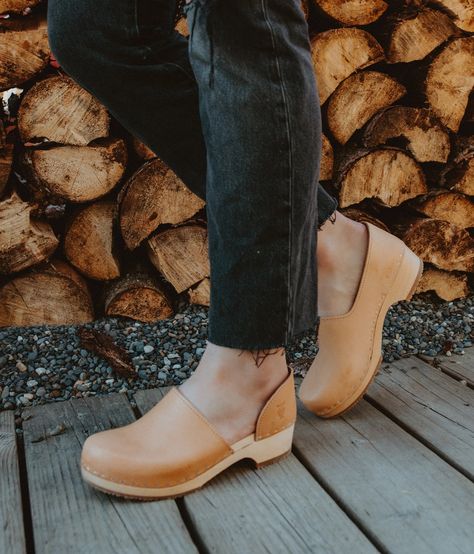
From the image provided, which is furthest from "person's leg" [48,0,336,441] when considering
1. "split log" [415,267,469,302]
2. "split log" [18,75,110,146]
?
"split log" [415,267,469,302]

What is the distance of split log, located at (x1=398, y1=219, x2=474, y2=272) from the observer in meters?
1.91

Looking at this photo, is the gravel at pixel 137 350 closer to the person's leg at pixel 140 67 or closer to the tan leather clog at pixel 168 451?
the tan leather clog at pixel 168 451

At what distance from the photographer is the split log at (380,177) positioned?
1811 mm

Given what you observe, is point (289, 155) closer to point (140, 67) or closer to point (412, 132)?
point (140, 67)

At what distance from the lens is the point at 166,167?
1.67m

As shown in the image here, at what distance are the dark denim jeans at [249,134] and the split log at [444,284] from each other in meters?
1.12

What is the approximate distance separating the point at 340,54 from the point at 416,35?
0.23 meters

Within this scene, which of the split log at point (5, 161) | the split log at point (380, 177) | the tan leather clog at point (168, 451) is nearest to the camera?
the tan leather clog at point (168, 451)

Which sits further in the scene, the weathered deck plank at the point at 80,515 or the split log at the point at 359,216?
the split log at the point at 359,216

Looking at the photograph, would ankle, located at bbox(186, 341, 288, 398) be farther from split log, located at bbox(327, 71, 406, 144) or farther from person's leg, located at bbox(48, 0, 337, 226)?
split log, located at bbox(327, 71, 406, 144)

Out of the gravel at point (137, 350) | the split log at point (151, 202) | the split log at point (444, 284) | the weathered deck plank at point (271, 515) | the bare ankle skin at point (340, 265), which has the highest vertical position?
the bare ankle skin at point (340, 265)

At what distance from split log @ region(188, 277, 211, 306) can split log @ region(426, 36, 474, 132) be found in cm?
79

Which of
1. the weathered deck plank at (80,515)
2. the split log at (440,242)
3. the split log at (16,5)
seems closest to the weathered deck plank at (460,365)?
the split log at (440,242)

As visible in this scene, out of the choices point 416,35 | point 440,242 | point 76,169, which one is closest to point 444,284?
point 440,242
